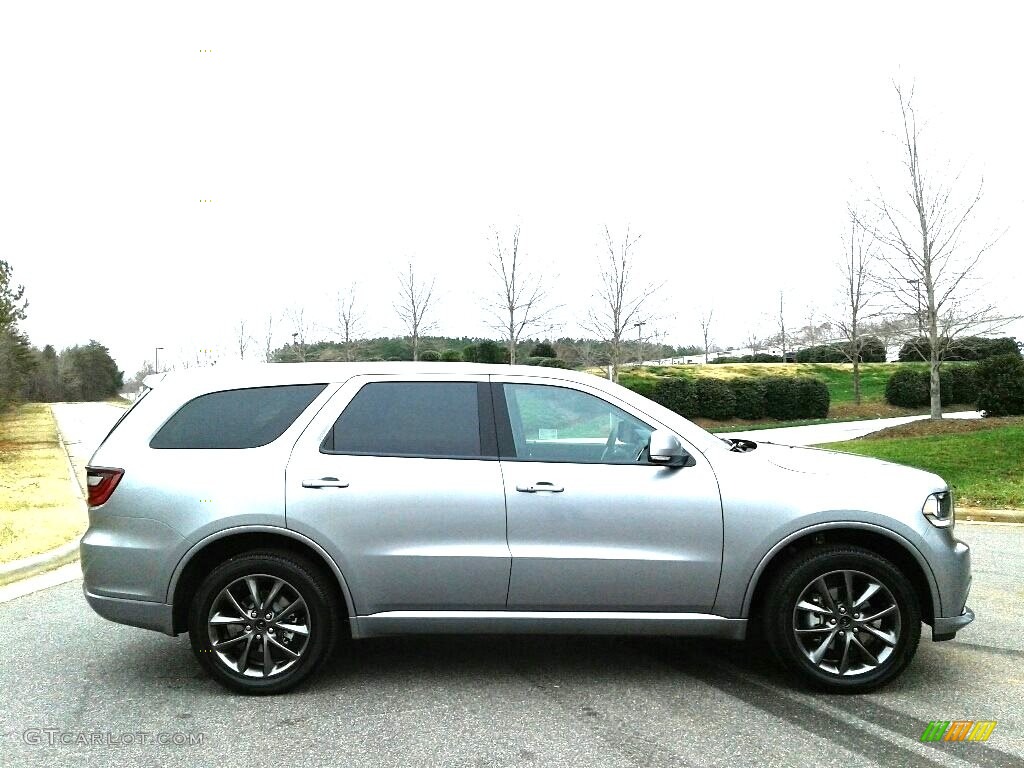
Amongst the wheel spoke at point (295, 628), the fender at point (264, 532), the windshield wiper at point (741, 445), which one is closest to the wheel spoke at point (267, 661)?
the wheel spoke at point (295, 628)

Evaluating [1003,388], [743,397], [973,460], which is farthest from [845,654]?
[743,397]

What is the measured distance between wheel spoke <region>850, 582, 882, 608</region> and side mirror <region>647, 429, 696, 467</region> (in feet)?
3.64

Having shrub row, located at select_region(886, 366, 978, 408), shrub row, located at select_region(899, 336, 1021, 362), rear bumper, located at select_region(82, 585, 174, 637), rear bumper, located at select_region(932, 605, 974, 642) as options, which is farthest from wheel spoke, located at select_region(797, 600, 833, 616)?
shrub row, located at select_region(886, 366, 978, 408)

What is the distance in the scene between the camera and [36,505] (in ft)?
40.4

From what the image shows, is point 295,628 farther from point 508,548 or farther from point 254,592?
point 508,548

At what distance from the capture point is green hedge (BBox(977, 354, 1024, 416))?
79.4ft

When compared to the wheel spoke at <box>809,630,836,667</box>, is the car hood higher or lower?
higher

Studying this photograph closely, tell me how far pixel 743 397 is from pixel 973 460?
18.1 m

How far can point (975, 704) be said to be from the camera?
4.43m

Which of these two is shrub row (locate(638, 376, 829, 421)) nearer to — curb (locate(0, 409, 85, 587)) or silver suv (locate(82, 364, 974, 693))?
curb (locate(0, 409, 85, 587))

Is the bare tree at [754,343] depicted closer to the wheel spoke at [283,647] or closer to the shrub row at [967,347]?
the shrub row at [967,347]

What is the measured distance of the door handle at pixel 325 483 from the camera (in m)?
4.57

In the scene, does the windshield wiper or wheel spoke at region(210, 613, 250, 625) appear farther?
the windshield wiper

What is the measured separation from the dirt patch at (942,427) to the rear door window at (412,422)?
1970cm
